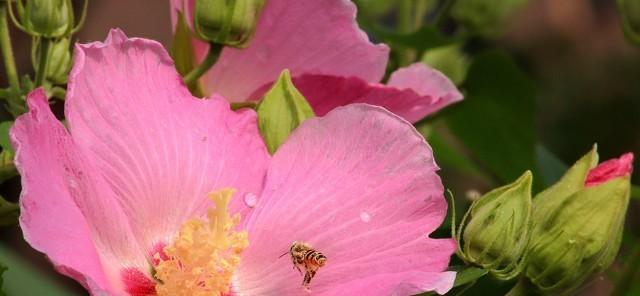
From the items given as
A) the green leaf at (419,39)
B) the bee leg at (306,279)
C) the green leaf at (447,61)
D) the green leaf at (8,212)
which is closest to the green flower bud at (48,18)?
the green leaf at (8,212)

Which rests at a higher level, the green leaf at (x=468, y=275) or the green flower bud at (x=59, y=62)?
the green flower bud at (x=59, y=62)

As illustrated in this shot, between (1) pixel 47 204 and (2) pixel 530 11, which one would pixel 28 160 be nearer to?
(1) pixel 47 204

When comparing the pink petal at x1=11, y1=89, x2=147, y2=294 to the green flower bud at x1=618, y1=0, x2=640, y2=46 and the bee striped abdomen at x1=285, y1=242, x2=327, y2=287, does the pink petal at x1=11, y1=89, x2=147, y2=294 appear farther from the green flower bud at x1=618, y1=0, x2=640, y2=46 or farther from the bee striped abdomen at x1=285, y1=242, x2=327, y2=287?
the green flower bud at x1=618, y1=0, x2=640, y2=46

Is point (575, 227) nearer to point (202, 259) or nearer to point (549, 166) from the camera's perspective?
point (202, 259)

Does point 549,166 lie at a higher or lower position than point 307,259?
lower

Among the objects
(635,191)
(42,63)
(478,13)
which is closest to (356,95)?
(42,63)

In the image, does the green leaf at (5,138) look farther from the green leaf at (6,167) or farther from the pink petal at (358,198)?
the pink petal at (358,198)

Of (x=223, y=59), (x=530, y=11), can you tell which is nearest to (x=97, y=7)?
(x=530, y=11)
